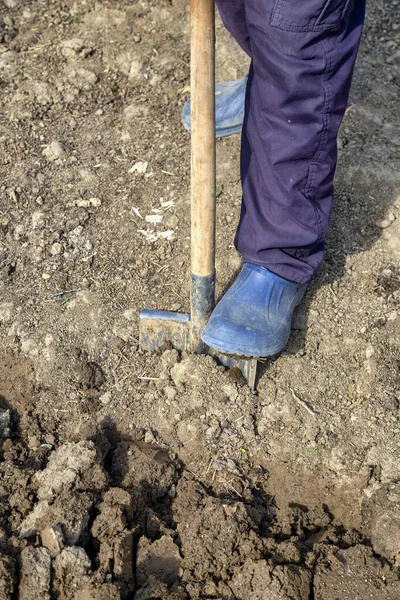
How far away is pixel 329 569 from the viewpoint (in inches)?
83.7

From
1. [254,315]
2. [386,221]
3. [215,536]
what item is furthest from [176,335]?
[386,221]

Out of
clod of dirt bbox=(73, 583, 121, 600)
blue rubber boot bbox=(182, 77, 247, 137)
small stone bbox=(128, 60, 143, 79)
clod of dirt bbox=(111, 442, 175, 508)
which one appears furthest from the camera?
small stone bbox=(128, 60, 143, 79)

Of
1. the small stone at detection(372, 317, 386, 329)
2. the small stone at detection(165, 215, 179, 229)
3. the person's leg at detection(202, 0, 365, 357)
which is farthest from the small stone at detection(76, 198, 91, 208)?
the small stone at detection(372, 317, 386, 329)

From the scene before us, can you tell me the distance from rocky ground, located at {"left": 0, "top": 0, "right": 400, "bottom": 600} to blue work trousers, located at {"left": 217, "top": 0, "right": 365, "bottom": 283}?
0.45 m

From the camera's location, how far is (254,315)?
8.31 feet

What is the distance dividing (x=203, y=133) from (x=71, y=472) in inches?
45.5

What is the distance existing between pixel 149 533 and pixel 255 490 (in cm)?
41

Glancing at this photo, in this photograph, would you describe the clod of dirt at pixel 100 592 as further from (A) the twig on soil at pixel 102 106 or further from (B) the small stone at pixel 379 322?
(A) the twig on soil at pixel 102 106

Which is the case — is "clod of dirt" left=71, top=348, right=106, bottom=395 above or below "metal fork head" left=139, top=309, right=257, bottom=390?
below

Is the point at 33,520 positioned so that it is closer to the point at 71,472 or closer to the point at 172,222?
the point at 71,472

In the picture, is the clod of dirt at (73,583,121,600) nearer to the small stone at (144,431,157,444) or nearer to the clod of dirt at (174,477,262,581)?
the clod of dirt at (174,477,262,581)

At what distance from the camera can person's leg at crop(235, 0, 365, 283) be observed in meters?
2.06

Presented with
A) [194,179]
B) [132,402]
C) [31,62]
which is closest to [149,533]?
[132,402]

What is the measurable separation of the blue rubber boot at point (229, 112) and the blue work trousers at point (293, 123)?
756 mm
